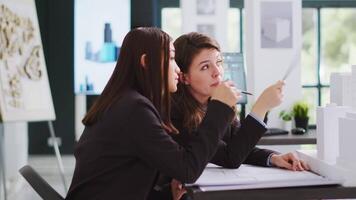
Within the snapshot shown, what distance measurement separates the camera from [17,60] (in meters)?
3.45

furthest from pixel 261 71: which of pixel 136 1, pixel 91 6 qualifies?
pixel 91 6

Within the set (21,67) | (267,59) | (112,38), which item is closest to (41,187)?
(21,67)

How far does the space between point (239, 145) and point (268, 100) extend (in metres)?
0.18

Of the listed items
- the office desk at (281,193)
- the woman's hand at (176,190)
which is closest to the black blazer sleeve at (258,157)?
the woman's hand at (176,190)

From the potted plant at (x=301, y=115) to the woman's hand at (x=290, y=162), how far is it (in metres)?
2.05

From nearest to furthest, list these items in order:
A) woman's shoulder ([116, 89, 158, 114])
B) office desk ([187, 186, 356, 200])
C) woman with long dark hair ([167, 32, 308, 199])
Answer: office desk ([187, 186, 356, 200])
woman's shoulder ([116, 89, 158, 114])
woman with long dark hair ([167, 32, 308, 199])

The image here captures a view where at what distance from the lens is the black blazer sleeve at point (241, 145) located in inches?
55.5

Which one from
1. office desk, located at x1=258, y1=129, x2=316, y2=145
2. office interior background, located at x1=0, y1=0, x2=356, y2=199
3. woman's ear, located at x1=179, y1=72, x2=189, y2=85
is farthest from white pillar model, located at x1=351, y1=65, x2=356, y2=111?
office interior background, located at x1=0, y1=0, x2=356, y2=199

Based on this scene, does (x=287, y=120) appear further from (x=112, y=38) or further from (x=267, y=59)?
(x=112, y=38)

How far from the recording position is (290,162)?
57.4 inches

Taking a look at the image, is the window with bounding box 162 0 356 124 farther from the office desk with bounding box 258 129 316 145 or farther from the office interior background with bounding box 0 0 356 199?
the office desk with bounding box 258 129 316 145

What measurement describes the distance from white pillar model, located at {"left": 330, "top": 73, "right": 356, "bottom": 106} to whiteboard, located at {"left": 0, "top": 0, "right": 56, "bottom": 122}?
89.4 inches

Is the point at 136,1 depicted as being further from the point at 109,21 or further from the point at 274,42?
the point at 274,42

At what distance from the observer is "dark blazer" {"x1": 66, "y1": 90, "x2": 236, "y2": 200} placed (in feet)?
3.98
